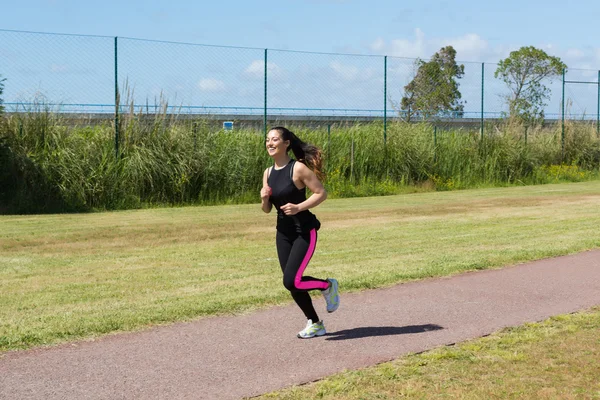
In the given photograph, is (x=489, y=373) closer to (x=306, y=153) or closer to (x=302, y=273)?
(x=302, y=273)

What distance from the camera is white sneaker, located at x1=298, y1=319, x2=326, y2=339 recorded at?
6.45 m

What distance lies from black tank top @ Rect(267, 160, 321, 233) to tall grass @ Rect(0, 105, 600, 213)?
40.5ft

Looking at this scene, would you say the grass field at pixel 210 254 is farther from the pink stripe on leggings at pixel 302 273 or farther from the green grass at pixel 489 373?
the green grass at pixel 489 373

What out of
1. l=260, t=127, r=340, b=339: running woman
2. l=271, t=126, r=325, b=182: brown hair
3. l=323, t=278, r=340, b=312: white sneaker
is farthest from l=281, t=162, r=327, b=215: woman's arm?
l=323, t=278, r=340, b=312: white sneaker

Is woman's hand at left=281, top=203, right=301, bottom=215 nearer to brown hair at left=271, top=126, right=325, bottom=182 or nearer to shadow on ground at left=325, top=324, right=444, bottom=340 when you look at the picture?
brown hair at left=271, top=126, right=325, bottom=182

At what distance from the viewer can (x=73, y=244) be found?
12.5 meters

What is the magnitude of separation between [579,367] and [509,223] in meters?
9.78

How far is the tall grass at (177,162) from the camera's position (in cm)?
1798

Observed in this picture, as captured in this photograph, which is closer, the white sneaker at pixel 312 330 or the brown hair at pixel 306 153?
the white sneaker at pixel 312 330

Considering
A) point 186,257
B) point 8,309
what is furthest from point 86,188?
point 8,309

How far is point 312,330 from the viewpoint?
21.2ft

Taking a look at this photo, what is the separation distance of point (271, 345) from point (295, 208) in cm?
103

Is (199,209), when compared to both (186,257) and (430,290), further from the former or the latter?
(430,290)

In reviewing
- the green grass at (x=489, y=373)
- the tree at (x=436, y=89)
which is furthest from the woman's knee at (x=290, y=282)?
the tree at (x=436, y=89)
